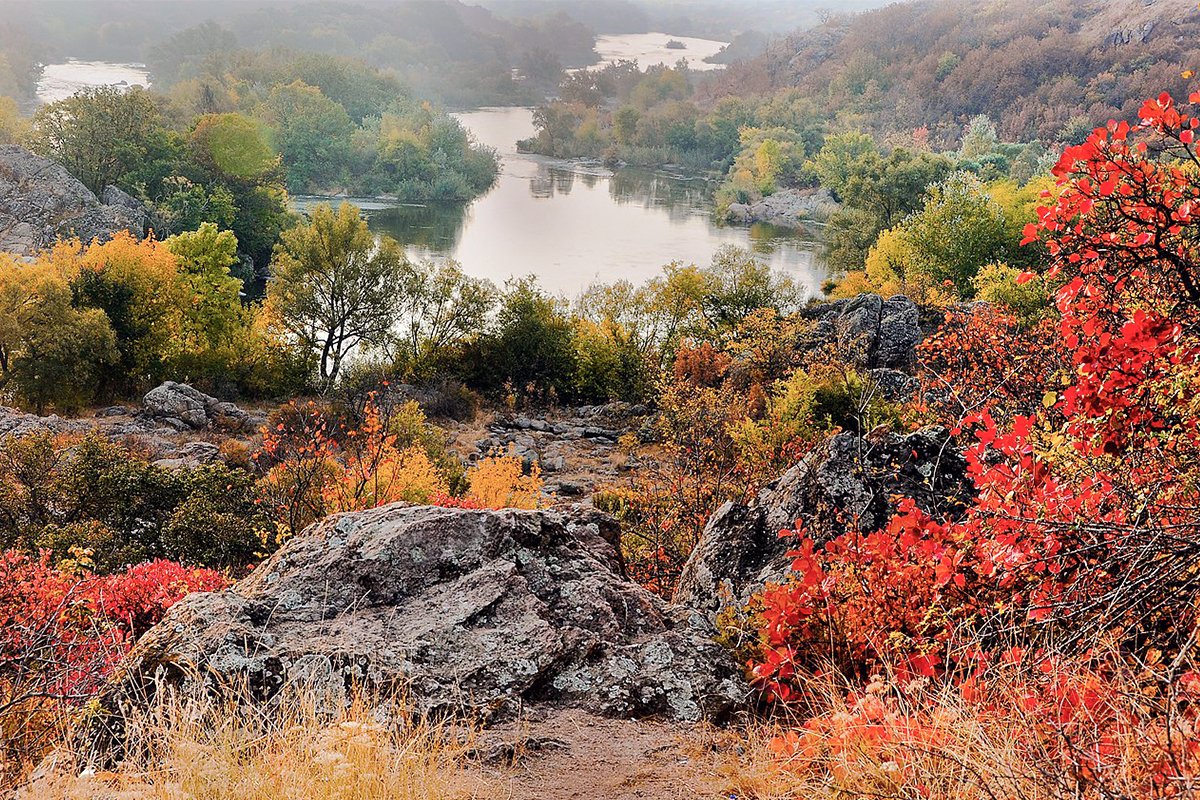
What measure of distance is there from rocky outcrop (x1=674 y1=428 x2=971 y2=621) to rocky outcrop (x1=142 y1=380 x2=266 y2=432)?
1783 cm

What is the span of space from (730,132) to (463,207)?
153 feet

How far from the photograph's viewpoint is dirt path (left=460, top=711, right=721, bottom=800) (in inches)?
142

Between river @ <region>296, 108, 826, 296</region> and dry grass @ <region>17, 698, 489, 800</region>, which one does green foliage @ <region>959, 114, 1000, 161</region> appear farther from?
dry grass @ <region>17, 698, 489, 800</region>

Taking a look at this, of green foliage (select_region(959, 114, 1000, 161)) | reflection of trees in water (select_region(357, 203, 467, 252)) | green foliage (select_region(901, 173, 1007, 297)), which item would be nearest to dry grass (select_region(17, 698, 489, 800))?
green foliage (select_region(901, 173, 1007, 297))

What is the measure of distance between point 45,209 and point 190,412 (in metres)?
20.8

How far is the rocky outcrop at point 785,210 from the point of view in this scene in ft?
199

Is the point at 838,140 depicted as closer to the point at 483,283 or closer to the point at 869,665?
the point at 483,283

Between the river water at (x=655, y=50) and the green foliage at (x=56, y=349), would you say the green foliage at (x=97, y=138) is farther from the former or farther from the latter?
the river water at (x=655, y=50)

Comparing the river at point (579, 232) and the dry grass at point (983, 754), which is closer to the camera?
the dry grass at point (983, 754)

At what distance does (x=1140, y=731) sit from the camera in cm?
243

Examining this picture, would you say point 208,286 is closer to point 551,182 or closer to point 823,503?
point 823,503

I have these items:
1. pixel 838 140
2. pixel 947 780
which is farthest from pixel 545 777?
Answer: pixel 838 140

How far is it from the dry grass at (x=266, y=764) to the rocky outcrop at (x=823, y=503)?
3681 mm

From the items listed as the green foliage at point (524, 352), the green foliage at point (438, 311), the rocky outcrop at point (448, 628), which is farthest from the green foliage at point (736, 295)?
the rocky outcrop at point (448, 628)
